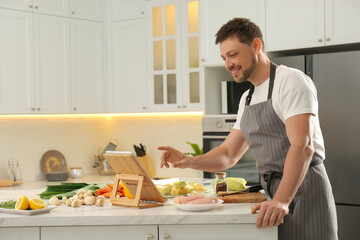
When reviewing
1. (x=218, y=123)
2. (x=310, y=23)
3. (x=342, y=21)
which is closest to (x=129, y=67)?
(x=218, y=123)

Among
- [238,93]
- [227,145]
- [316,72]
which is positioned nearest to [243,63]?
[227,145]

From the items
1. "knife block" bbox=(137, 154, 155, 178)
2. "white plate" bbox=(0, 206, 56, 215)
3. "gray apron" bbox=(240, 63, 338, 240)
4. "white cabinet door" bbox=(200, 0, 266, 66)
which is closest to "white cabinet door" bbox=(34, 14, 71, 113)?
"knife block" bbox=(137, 154, 155, 178)

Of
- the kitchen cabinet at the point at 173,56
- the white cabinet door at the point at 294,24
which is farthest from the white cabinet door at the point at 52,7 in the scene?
the white cabinet door at the point at 294,24

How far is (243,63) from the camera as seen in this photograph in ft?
7.64

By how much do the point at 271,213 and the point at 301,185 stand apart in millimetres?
311

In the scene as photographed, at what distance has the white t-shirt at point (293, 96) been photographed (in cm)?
213

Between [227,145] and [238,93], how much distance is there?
1772 mm

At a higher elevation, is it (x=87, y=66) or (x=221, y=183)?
(x=87, y=66)

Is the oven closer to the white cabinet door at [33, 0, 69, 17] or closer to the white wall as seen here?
the white wall

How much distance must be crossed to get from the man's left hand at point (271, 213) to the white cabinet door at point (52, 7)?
3.41 metres

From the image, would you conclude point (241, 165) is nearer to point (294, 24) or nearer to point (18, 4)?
point (294, 24)

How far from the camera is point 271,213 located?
1991 millimetres

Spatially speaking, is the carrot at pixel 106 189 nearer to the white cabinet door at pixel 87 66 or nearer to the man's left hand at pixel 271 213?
the man's left hand at pixel 271 213

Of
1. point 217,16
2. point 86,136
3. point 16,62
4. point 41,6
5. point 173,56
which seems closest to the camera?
point 217,16
